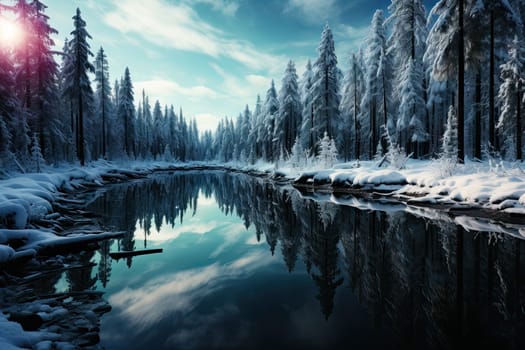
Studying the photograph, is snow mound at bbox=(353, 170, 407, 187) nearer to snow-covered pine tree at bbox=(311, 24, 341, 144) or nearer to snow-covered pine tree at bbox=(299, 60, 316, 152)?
snow-covered pine tree at bbox=(311, 24, 341, 144)

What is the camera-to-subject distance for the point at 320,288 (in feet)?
16.8

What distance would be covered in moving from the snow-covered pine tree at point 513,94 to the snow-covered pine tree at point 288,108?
2477cm

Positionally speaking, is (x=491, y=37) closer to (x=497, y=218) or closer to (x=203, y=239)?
(x=497, y=218)

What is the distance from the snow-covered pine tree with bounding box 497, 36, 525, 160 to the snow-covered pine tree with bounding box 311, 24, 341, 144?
1554 cm

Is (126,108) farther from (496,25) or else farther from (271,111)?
(496,25)

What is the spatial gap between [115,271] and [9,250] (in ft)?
6.85

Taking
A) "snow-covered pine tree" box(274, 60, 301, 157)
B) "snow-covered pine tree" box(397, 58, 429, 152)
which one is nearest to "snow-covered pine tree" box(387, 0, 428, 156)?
"snow-covered pine tree" box(397, 58, 429, 152)

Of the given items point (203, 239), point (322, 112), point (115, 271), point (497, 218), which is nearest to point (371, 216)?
point (497, 218)

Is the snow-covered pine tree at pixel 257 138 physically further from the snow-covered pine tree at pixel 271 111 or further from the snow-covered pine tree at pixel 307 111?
the snow-covered pine tree at pixel 307 111

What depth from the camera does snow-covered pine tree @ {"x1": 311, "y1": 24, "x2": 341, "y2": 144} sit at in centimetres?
3175

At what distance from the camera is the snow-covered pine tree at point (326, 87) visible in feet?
104

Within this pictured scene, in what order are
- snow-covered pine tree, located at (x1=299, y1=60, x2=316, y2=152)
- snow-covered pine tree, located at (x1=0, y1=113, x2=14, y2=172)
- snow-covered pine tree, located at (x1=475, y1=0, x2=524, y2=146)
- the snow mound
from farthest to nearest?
snow-covered pine tree, located at (x1=299, y1=60, x2=316, y2=152) → snow-covered pine tree, located at (x1=0, y1=113, x2=14, y2=172) → the snow mound → snow-covered pine tree, located at (x1=475, y1=0, x2=524, y2=146)

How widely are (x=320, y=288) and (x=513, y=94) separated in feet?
94.9

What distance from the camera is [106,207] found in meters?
13.9
